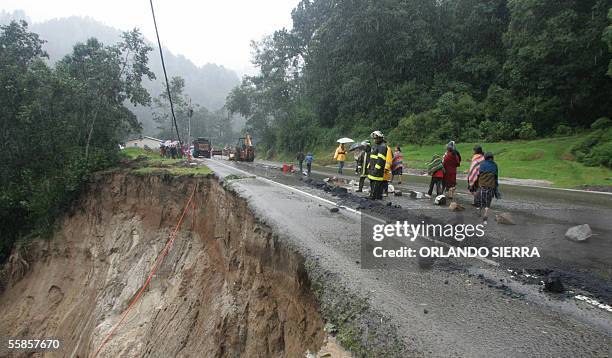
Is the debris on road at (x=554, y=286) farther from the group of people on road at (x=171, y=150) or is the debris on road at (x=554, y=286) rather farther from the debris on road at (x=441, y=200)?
the group of people on road at (x=171, y=150)

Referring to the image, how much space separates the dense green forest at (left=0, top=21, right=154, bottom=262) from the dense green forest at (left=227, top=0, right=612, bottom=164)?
17326mm

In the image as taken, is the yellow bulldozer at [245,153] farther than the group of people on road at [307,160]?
Yes

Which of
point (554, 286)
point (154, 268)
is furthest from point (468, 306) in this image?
point (154, 268)

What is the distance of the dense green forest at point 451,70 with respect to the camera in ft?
69.3

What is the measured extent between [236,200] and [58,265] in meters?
12.8

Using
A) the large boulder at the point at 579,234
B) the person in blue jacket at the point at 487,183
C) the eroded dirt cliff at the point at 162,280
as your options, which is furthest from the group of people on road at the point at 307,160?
the large boulder at the point at 579,234

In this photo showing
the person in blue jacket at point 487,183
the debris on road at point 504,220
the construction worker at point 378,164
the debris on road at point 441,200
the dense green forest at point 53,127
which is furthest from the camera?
the dense green forest at point 53,127

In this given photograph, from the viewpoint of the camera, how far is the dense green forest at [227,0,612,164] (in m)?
21.1

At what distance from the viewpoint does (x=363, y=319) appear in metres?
3.64

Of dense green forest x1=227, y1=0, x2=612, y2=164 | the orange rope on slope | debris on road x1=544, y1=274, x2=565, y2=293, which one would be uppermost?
dense green forest x1=227, y1=0, x2=612, y2=164

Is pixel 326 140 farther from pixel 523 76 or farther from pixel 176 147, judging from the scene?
pixel 523 76

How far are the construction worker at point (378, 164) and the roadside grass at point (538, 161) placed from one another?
9.36m

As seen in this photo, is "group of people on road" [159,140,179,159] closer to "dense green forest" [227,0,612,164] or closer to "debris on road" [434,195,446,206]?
"dense green forest" [227,0,612,164]

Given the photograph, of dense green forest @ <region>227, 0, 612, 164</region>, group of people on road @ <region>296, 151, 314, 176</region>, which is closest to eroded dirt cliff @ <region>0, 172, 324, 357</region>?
group of people on road @ <region>296, 151, 314, 176</region>
